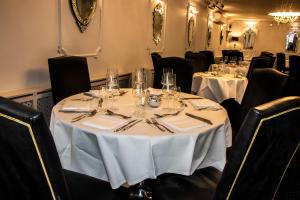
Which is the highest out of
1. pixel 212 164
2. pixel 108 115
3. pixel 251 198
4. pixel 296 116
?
pixel 296 116

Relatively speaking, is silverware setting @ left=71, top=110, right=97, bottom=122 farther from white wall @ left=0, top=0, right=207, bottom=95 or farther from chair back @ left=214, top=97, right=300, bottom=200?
white wall @ left=0, top=0, right=207, bottom=95

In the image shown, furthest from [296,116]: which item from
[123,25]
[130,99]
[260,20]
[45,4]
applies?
[260,20]

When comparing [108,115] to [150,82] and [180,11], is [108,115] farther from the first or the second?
[180,11]

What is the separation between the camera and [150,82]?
5.22m

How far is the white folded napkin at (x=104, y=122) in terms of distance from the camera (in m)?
1.43

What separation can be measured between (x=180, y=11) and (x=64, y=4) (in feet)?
14.4

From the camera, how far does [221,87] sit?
3842mm

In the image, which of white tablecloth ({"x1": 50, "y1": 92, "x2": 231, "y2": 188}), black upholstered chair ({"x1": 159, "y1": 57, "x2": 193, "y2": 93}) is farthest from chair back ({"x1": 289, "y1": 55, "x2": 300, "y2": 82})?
white tablecloth ({"x1": 50, "y1": 92, "x2": 231, "y2": 188})

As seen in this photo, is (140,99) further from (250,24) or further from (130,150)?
(250,24)

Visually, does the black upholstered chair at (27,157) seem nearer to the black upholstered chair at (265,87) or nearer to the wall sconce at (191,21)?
the black upholstered chair at (265,87)

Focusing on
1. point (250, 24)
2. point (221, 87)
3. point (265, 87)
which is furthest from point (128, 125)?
point (250, 24)

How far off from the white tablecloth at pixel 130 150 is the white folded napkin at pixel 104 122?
31mm

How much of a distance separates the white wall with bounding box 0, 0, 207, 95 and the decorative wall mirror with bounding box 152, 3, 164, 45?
0.26 metres

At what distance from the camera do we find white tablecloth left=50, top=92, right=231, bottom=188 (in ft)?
4.46
